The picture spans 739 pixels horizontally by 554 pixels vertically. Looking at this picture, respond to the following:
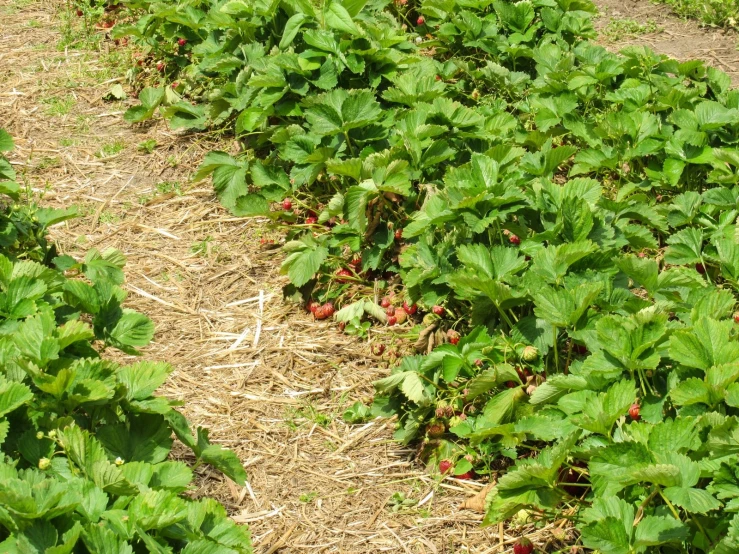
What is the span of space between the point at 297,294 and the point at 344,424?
825 millimetres

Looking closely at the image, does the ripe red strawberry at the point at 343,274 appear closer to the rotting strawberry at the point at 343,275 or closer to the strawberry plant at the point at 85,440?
the rotting strawberry at the point at 343,275

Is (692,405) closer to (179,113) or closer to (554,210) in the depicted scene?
(554,210)

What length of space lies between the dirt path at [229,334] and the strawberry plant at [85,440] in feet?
1.91

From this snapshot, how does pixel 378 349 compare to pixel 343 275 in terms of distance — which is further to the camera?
pixel 343 275

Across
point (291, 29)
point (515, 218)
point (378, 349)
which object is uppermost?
point (291, 29)

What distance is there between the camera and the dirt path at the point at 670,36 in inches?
232

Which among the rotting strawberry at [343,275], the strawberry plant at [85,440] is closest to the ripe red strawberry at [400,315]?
the rotting strawberry at [343,275]

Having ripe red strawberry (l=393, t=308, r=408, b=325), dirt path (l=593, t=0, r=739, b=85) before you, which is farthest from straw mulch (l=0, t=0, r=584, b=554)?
dirt path (l=593, t=0, r=739, b=85)

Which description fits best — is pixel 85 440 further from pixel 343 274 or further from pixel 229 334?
pixel 343 274

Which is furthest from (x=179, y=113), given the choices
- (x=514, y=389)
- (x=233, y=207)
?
(x=514, y=389)

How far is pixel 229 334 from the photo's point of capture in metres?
4.25

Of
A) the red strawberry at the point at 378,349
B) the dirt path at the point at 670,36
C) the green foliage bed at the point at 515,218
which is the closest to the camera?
the green foliage bed at the point at 515,218

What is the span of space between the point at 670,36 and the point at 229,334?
3748mm

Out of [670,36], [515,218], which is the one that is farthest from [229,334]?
[670,36]
